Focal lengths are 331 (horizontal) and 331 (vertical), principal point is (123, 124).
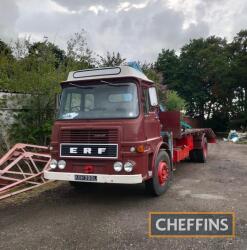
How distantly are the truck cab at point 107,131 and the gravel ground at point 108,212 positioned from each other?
24.0 inches

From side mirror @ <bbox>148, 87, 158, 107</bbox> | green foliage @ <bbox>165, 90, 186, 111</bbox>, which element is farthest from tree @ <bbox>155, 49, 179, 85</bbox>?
side mirror @ <bbox>148, 87, 158, 107</bbox>

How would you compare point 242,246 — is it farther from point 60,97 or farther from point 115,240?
point 60,97

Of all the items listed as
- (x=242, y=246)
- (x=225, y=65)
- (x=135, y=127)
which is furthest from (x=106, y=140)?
(x=225, y=65)

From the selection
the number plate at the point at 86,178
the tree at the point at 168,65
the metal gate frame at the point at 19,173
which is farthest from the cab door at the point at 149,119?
the tree at the point at 168,65

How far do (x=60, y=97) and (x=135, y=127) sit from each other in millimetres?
1985

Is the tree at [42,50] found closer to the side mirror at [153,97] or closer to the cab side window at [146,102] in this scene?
the side mirror at [153,97]

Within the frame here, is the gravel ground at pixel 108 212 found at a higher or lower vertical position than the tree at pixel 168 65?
lower

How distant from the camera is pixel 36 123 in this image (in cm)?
1175

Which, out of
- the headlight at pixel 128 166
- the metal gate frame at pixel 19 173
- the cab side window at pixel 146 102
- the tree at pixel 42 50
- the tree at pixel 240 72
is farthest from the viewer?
the tree at pixel 240 72

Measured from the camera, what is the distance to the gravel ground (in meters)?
4.98

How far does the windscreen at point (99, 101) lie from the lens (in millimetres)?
6867

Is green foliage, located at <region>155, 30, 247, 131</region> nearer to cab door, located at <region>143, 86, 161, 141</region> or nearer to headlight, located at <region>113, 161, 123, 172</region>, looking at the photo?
cab door, located at <region>143, 86, 161, 141</region>

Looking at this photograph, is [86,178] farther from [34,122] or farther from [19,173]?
A: [34,122]

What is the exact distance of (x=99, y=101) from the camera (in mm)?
7105
